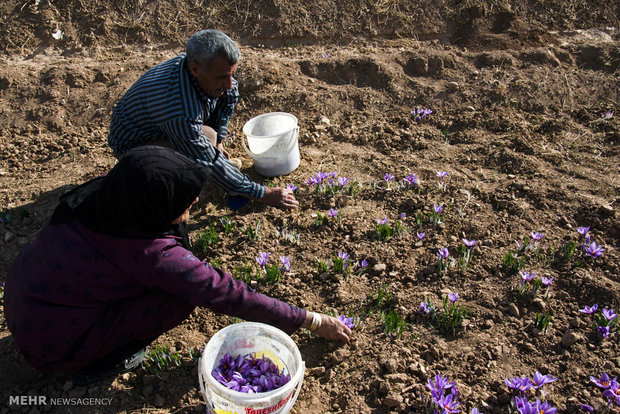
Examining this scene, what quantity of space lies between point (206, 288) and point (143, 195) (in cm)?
51

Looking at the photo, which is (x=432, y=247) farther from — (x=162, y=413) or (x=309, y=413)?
(x=162, y=413)

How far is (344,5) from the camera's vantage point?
20.8ft

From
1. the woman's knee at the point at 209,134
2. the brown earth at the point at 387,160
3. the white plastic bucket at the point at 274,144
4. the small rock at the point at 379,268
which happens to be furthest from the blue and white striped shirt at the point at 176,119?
the small rock at the point at 379,268

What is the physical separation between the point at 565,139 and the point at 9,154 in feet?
17.3

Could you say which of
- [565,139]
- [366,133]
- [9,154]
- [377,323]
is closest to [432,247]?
[377,323]

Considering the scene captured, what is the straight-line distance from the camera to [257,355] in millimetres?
2576

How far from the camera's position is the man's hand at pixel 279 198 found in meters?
3.72

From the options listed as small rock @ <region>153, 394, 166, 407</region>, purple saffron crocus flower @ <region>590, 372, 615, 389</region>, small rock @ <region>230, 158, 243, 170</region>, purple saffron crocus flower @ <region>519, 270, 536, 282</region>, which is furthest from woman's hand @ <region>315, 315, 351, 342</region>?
small rock @ <region>230, 158, 243, 170</region>

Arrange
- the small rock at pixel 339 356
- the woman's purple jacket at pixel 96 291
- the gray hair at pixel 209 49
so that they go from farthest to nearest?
the gray hair at pixel 209 49
the small rock at pixel 339 356
the woman's purple jacket at pixel 96 291

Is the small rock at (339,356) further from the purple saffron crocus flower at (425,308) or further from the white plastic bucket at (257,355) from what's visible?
the purple saffron crocus flower at (425,308)

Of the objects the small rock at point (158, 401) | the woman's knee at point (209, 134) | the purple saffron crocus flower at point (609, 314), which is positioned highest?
the woman's knee at point (209, 134)

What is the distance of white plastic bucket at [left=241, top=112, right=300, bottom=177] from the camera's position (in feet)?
13.6

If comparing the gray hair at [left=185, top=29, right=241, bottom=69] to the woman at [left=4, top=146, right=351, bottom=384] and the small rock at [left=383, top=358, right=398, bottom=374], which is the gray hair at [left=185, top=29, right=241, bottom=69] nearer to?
the woman at [left=4, top=146, right=351, bottom=384]

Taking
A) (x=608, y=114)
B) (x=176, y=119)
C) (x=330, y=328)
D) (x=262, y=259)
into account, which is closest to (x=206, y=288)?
(x=330, y=328)
